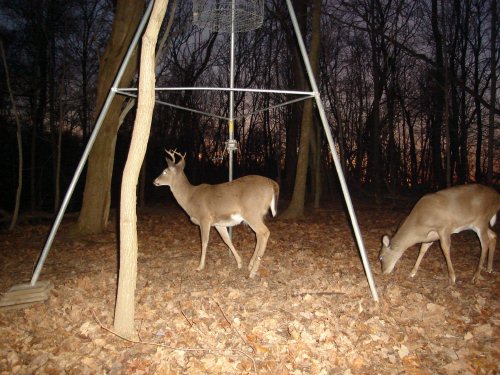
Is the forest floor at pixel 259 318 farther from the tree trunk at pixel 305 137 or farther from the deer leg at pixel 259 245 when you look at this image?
the tree trunk at pixel 305 137

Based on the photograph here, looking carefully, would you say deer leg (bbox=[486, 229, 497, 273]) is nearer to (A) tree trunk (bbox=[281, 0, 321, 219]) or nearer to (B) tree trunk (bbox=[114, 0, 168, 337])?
(A) tree trunk (bbox=[281, 0, 321, 219])

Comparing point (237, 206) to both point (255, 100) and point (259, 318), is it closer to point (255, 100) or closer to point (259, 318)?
point (259, 318)

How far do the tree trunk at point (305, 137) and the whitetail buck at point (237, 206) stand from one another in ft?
14.3

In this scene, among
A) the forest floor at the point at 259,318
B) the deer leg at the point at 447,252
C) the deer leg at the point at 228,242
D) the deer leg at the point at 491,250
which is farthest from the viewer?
the deer leg at the point at 228,242

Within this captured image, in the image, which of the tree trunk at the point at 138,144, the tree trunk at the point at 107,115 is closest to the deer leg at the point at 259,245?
the tree trunk at the point at 138,144

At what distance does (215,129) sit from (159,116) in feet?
18.5

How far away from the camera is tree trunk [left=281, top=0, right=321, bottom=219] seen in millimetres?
10672

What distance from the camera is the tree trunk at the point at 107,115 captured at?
8.38 meters

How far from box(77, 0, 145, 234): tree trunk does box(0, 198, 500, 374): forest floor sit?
68.5 inches

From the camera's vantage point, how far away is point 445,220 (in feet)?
19.6

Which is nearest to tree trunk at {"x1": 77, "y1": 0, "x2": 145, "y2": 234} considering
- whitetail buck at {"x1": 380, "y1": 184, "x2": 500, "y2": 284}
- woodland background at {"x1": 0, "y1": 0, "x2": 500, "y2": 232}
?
woodland background at {"x1": 0, "y1": 0, "x2": 500, "y2": 232}

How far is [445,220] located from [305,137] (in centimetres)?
538

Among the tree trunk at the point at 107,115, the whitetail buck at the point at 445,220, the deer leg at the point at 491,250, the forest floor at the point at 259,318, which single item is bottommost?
the forest floor at the point at 259,318

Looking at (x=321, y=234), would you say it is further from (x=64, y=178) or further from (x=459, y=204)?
(x=64, y=178)
